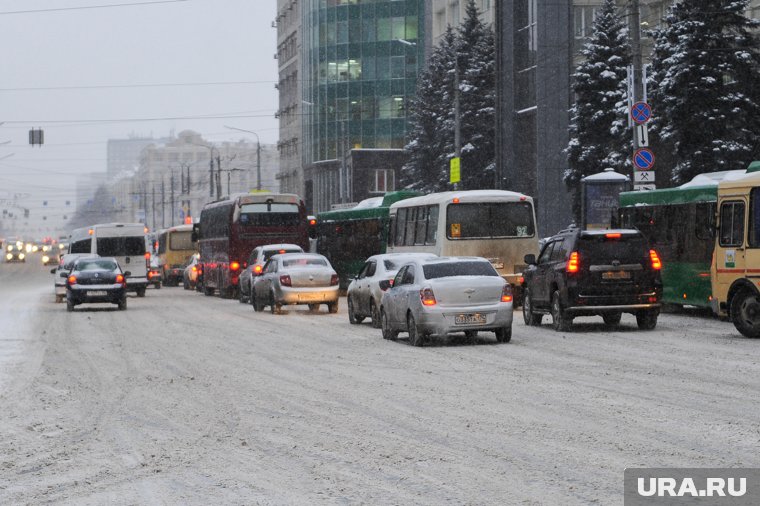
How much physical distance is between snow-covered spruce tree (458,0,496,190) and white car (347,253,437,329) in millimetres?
46520

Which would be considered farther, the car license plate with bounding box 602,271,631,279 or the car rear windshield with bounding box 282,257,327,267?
the car rear windshield with bounding box 282,257,327,267

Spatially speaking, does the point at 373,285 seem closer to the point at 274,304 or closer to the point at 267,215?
the point at 274,304

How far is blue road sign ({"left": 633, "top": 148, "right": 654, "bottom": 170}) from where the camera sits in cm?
3484

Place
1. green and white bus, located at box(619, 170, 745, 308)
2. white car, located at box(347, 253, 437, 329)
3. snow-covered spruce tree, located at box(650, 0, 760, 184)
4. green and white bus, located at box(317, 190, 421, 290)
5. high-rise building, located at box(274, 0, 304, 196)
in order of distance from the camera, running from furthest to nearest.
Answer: high-rise building, located at box(274, 0, 304, 196) → snow-covered spruce tree, located at box(650, 0, 760, 184) → green and white bus, located at box(317, 190, 421, 290) → green and white bus, located at box(619, 170, 745, 308) → white car, located at box(347, 253, 437, 329)

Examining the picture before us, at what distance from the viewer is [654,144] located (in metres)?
54.2

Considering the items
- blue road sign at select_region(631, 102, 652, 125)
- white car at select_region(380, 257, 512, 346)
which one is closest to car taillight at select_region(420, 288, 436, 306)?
white car at select_region(380, 257, 512, 346)

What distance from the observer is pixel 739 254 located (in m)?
23.7

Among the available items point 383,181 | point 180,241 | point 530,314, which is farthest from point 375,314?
point 383,181

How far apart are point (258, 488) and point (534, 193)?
6688 cm

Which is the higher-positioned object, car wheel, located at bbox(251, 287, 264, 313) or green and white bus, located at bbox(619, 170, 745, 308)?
green and white bus, located at bbox(619, 170, 745, 308)

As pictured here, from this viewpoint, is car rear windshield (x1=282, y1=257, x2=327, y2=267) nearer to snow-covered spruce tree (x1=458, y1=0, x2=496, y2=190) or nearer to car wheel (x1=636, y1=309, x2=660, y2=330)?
car wheel (x1=636, y1=309, x2=660, y2=330)

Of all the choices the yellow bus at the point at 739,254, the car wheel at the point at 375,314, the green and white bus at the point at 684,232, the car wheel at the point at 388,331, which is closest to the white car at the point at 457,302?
the car wheel at the point at 388,331

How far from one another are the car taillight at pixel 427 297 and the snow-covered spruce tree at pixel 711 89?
28.5 metres

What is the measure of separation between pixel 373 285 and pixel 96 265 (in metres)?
13.8
